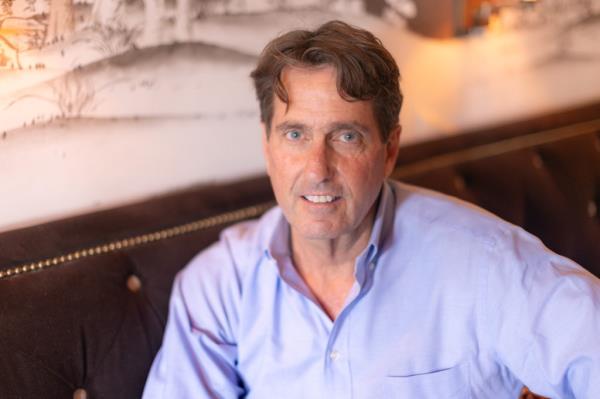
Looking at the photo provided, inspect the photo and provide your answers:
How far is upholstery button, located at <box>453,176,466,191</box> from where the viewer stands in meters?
1.52

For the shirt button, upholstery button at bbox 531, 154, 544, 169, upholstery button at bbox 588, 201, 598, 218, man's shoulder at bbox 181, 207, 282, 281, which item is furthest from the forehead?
upholstery button at bbox 588, 201, 598, 218

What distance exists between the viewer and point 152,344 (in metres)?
1.14

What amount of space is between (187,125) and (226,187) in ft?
0.40

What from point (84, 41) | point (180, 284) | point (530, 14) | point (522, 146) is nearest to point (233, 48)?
point (84, 41)

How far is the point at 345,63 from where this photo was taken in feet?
3.37

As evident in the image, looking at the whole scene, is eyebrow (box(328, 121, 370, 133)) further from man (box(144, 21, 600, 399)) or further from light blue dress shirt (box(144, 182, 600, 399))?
light blue dress shirt (box(144, 182, 600, 399))

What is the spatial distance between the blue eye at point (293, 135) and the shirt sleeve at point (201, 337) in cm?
23

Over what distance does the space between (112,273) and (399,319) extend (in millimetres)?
417

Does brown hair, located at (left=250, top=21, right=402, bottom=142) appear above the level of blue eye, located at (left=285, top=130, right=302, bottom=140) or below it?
above

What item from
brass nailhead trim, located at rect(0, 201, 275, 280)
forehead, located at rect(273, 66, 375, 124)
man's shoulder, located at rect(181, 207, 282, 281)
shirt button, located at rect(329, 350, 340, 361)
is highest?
forehead, located at rect(273, 66, 375, 124)

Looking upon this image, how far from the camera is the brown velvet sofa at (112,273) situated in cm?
101

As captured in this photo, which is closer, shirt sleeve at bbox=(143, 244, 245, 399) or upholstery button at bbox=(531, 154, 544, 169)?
shirt sleeve at bbox=(143, 244, 245, 399)

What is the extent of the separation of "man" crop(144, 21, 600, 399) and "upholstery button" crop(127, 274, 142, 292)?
0.05 m

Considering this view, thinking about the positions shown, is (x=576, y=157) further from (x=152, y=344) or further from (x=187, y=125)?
(x=152, y=344)
